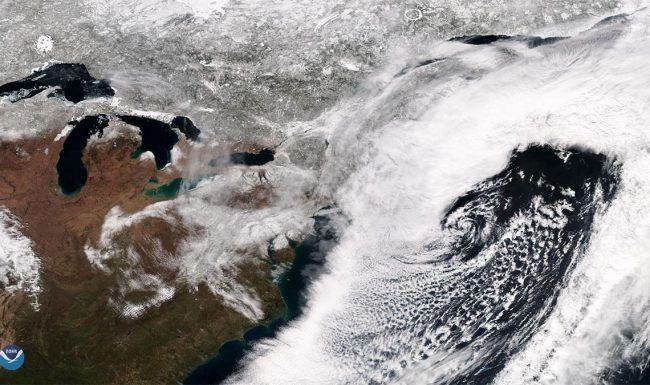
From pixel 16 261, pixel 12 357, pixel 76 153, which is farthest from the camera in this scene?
pixel 76 153

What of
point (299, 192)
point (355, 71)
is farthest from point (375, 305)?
point (355, 71)

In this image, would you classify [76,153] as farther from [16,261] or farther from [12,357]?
[12,357]

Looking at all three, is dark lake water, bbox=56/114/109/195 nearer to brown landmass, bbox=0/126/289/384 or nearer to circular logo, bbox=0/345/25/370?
brown landmass, bbox=0/126/289/384

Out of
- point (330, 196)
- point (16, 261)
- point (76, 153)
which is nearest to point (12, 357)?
point (16, 261)

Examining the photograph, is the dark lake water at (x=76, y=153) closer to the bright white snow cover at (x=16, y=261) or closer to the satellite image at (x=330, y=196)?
the satellite image at (x=330, y=196)

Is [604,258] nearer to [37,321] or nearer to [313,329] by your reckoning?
[313,329]
